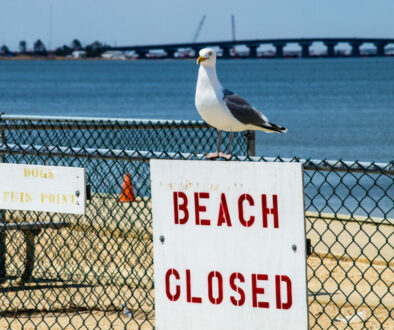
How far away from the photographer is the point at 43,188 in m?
5.47

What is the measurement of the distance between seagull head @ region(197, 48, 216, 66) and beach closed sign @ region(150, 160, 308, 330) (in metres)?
1.71

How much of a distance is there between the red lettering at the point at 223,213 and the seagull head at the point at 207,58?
1953mm

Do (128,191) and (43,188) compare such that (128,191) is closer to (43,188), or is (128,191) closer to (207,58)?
(207,58)

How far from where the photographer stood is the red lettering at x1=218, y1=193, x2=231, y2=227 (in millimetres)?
4605

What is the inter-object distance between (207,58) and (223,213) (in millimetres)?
2076

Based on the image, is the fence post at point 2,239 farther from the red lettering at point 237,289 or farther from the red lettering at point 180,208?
the red lettering at point 237,289

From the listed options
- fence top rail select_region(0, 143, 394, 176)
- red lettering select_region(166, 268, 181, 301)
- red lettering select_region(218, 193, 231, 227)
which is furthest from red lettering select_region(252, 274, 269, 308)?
fence top rail select_region(0, 143, 394, 176)

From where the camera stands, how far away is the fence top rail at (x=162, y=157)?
4.90 meters

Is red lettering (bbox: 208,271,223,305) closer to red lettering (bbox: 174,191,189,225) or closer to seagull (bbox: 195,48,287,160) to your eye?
red lettering (bbox: 174,191,189,225)

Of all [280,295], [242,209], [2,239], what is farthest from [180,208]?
[2,239]

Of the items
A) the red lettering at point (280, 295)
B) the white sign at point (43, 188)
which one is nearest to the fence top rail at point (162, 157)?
the white sign at point (43, 188)

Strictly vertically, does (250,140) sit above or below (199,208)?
below

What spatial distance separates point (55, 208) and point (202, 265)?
1158 mm

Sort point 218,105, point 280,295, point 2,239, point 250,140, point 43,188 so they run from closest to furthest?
point 280,295, point 43,188, point 218,105, point 2,239, point 250,140
